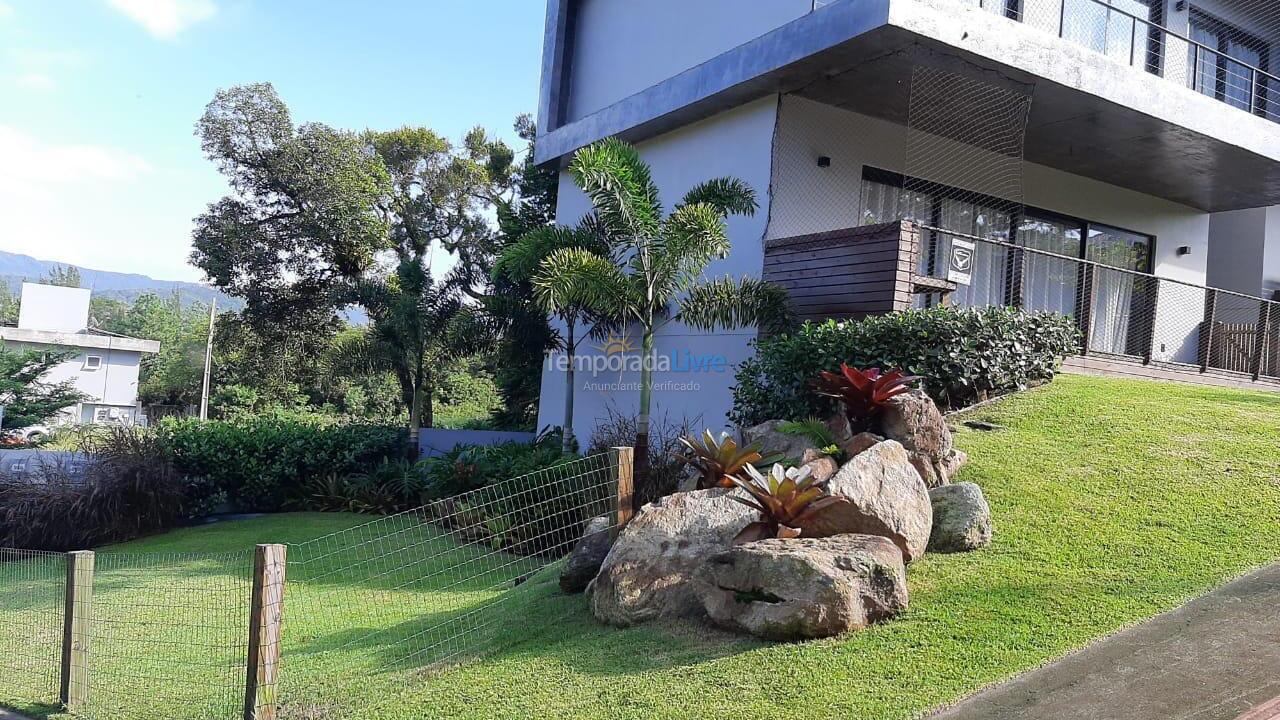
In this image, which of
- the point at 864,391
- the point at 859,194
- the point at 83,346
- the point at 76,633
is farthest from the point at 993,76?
the point at 83,346

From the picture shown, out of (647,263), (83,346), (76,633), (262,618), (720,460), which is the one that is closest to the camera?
(262,618)

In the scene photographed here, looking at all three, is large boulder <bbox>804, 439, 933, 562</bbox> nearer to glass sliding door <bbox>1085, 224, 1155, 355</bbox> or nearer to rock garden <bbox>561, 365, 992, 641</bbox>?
rock garden <bbox>561, 365, 992, 641</bbox>

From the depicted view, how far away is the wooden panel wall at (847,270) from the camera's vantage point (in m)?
9.74

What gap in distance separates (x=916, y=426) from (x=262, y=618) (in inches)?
195

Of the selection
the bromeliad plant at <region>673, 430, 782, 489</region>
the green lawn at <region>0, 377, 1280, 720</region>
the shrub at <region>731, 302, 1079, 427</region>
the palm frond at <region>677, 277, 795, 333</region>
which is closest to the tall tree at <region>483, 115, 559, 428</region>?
the palm frond at <region>677, 277, 795, 333</region>

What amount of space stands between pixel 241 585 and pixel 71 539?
5660 mm

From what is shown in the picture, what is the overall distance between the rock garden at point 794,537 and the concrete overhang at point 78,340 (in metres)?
36.0

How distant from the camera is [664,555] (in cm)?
586

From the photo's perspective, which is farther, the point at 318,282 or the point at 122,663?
the point at 318,282

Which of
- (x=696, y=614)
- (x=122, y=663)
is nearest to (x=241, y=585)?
(x=122, y=663)

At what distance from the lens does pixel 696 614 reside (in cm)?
557

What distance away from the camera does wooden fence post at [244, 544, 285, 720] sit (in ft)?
15.5

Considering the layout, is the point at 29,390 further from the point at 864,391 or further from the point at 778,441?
the point at 864,391

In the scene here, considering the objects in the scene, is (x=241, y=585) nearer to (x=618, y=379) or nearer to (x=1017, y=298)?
(x=618, y=379)
